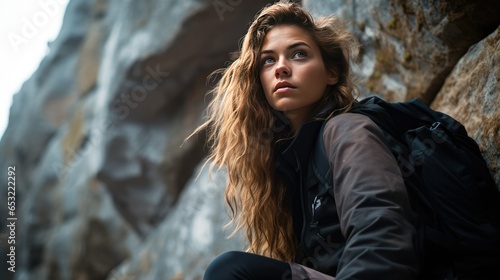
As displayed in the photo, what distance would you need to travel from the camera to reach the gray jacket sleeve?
5.90 ft

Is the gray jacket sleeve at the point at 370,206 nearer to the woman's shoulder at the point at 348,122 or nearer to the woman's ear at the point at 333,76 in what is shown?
the woman's shoulder at the point at 348,122

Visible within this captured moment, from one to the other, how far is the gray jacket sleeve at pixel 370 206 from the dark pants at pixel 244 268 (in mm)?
422

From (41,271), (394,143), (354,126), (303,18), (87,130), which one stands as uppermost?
(303,18)

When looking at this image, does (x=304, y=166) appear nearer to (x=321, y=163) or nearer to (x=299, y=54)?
(x=321, y=163)

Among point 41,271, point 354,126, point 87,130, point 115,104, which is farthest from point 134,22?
point 354,126

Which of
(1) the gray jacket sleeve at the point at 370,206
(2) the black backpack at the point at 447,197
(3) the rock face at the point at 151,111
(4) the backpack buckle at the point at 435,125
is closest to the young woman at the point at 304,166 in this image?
(1) the gray jacket sleeve at the point at 370,206

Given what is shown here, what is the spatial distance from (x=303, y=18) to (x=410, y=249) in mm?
1616

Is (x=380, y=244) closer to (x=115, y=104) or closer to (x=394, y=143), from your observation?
(x=394, y=143)

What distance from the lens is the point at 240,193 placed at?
306cm

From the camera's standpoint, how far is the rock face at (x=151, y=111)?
3.64m

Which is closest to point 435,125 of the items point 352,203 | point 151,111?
point 352,203

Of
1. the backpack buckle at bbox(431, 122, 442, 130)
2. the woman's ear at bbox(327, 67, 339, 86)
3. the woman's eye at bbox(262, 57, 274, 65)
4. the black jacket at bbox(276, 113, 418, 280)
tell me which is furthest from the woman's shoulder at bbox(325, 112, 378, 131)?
the woman's eye at bbox(262, 57, 274, 65)

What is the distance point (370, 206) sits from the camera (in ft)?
6.33

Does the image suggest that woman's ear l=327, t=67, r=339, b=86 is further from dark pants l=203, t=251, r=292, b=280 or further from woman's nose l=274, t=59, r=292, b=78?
dark pants l=203, t=251, r=292, b=280
